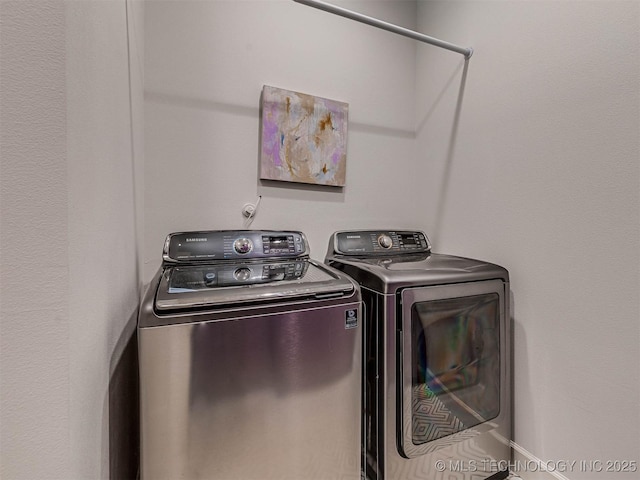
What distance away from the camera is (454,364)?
51.8 inches

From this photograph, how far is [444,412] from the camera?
1.28 meters

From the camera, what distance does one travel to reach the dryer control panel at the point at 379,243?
66.1 inches

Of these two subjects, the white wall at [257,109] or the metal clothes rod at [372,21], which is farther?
the white wall at [257,109]

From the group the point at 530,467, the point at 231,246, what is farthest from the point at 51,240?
the point at 530,467

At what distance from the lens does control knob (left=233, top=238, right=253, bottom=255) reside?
143 cm

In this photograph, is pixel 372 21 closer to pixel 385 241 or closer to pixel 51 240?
pixel 385 241

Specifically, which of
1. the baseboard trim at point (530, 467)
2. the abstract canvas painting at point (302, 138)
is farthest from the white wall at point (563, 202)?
the abstract canvas painting at point (302, 138)

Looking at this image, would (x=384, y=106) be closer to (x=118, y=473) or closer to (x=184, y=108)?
(x=184, y=108)

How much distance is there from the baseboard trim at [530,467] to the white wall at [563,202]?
3 centimetres

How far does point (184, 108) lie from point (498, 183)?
1.65 m

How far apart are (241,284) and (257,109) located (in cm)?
112

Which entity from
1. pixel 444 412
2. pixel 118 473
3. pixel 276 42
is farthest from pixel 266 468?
pixel 276 42

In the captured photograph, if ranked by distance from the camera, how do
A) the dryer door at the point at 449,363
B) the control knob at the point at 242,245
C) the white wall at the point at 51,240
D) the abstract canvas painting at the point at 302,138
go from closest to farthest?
the white wall at the point at 51,240, the dryer door at the point at 449,363, the control knob at the point at 242,245, the abstract canvas painting at the point at 302,138

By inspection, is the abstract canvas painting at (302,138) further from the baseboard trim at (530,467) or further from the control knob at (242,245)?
the baseboard trim at (530,467)
